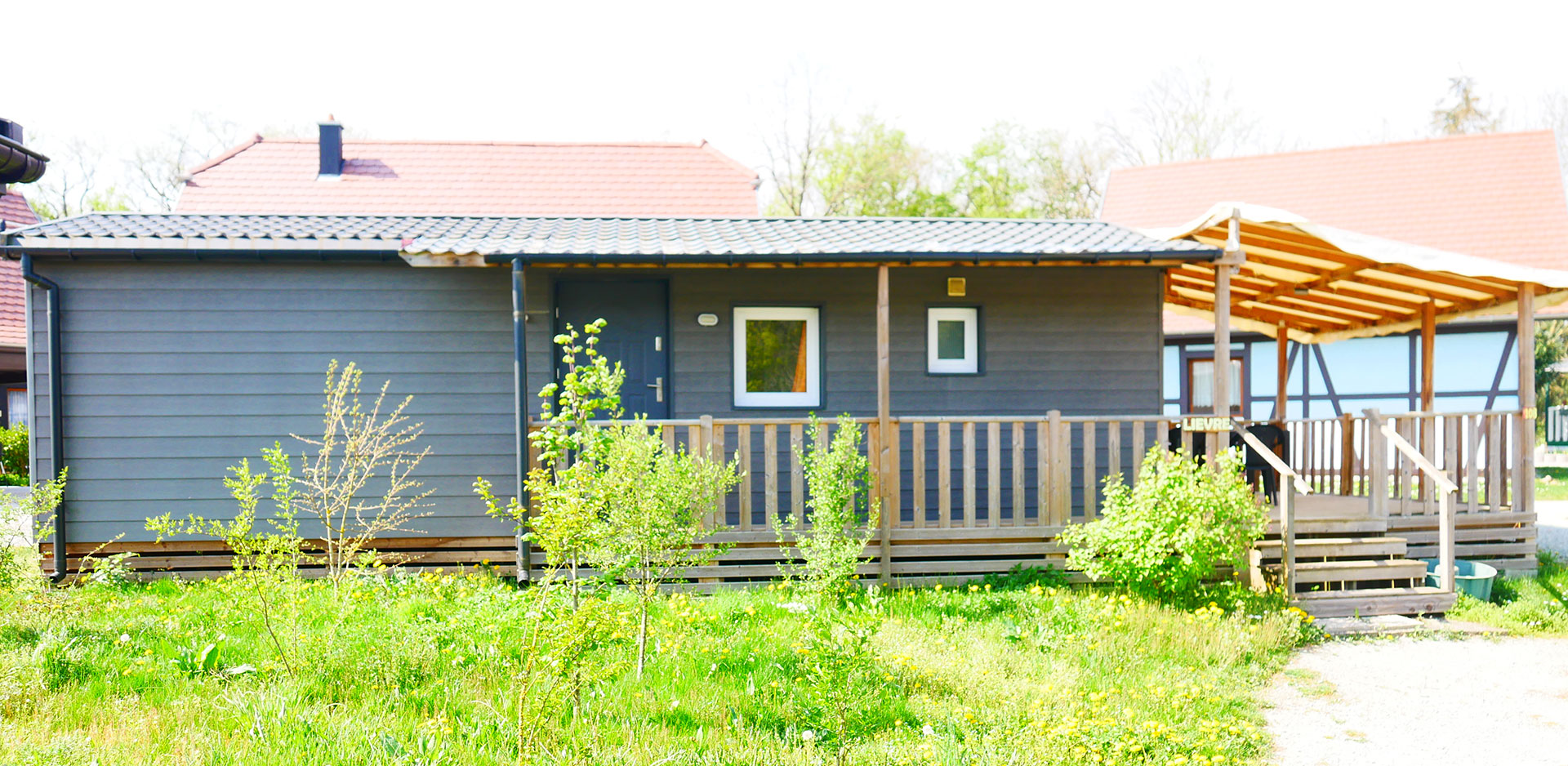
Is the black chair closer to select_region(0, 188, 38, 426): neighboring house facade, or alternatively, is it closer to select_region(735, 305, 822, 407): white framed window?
select_region(735, 305, 822, 407): white framed window

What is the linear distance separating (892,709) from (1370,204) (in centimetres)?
1591

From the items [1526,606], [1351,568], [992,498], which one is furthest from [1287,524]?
[992,498]

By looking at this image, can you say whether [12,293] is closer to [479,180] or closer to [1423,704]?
[479,180]

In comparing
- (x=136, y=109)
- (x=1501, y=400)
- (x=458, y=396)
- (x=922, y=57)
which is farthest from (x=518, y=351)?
(x=136, y=109)

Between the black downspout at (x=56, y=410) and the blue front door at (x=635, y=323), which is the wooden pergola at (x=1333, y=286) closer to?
the blue front door at (x=635, y=323)

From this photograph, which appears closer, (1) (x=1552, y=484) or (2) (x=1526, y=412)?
(2) (x=1526, y=412)

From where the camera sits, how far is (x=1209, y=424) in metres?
6.98

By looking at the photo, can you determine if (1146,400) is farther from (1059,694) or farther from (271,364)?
(271,364)

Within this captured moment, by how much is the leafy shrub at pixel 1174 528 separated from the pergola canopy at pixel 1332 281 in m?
1.47

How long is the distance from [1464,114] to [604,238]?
3442 cm

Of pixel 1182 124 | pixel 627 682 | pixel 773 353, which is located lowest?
pixel 627 682

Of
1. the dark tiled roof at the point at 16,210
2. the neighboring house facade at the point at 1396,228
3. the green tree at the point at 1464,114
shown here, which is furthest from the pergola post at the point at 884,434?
the green tree at the point at 1464,114

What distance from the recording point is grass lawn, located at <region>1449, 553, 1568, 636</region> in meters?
6.55

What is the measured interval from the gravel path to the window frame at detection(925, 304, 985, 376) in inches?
141
